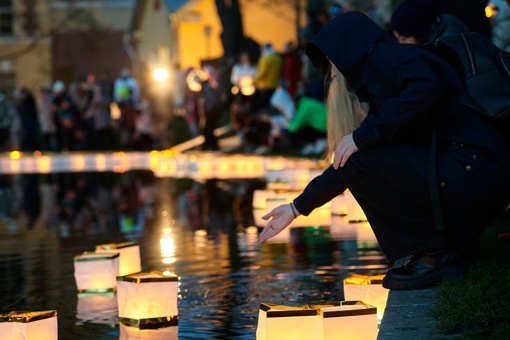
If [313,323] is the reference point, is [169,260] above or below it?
above

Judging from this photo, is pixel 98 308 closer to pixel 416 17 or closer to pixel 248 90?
pixel 416 17

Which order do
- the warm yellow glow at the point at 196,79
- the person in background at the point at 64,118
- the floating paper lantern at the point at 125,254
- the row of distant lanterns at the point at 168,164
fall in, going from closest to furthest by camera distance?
the floating paper lantern at the point at 125,254
the row of distant lanterns at the point at 168,164
the warm yellow glow at the point at 196,79
the person in background at the point at 64,118

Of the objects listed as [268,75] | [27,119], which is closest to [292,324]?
[268,75]

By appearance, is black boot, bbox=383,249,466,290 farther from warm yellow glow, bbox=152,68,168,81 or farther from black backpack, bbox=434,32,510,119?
warm yellow glow, bbox=152,68,168,81

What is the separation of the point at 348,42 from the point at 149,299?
159 cm

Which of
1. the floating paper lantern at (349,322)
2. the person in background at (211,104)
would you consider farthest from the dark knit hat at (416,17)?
the person in background at (211,104)

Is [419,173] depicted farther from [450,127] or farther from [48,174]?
[48,174]

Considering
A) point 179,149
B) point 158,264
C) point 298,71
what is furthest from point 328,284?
point 179,149

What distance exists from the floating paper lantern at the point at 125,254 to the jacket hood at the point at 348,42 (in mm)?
2320

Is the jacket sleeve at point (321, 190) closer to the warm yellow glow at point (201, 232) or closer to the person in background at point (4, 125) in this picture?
the warm yellow glow at point (201, 232)

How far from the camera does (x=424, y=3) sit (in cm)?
688

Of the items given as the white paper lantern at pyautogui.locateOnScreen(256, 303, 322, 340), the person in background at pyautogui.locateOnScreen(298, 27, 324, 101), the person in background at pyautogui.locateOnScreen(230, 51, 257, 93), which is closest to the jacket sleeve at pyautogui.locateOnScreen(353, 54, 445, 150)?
the white paper lantern at pyautogui.locateOnScreen(256, 303, 322, 340)

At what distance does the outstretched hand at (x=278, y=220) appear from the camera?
641 centimetres

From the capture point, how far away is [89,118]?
119ft
